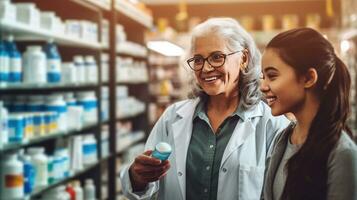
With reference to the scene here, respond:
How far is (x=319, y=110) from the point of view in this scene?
4.67 ft

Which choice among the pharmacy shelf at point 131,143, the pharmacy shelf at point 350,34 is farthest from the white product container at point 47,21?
the pharmacy shelf at point 350,34

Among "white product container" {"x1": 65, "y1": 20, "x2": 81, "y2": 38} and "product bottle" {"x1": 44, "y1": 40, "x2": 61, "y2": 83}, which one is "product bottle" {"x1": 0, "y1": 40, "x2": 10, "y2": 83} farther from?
"white product container" {"x1": 65, "y1": 20, "x2": 81, "y2": 38}

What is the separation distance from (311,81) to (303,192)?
1.05 ft

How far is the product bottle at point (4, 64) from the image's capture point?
3098mm

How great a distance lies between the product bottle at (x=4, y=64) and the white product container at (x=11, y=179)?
20.5 inches

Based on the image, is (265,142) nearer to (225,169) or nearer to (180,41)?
(225,169)

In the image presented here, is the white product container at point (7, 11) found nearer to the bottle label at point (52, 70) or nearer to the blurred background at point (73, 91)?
the blurred background at point (73, 91)

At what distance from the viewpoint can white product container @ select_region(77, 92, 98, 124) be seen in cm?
468

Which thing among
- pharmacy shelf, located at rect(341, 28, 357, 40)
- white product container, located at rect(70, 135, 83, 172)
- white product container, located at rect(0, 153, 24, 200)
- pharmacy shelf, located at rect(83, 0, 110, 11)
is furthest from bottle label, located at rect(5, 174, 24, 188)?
pharmacy shelf, located at rect(341, 28, 357, 40)

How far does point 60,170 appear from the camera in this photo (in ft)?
12.9

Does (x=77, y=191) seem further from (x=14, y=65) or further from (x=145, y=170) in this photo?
(x=145, y=170)

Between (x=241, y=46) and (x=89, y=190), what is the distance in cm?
291

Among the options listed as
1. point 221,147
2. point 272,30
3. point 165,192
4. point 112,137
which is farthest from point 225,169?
point 272,30

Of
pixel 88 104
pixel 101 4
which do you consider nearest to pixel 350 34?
pixel 101 4
